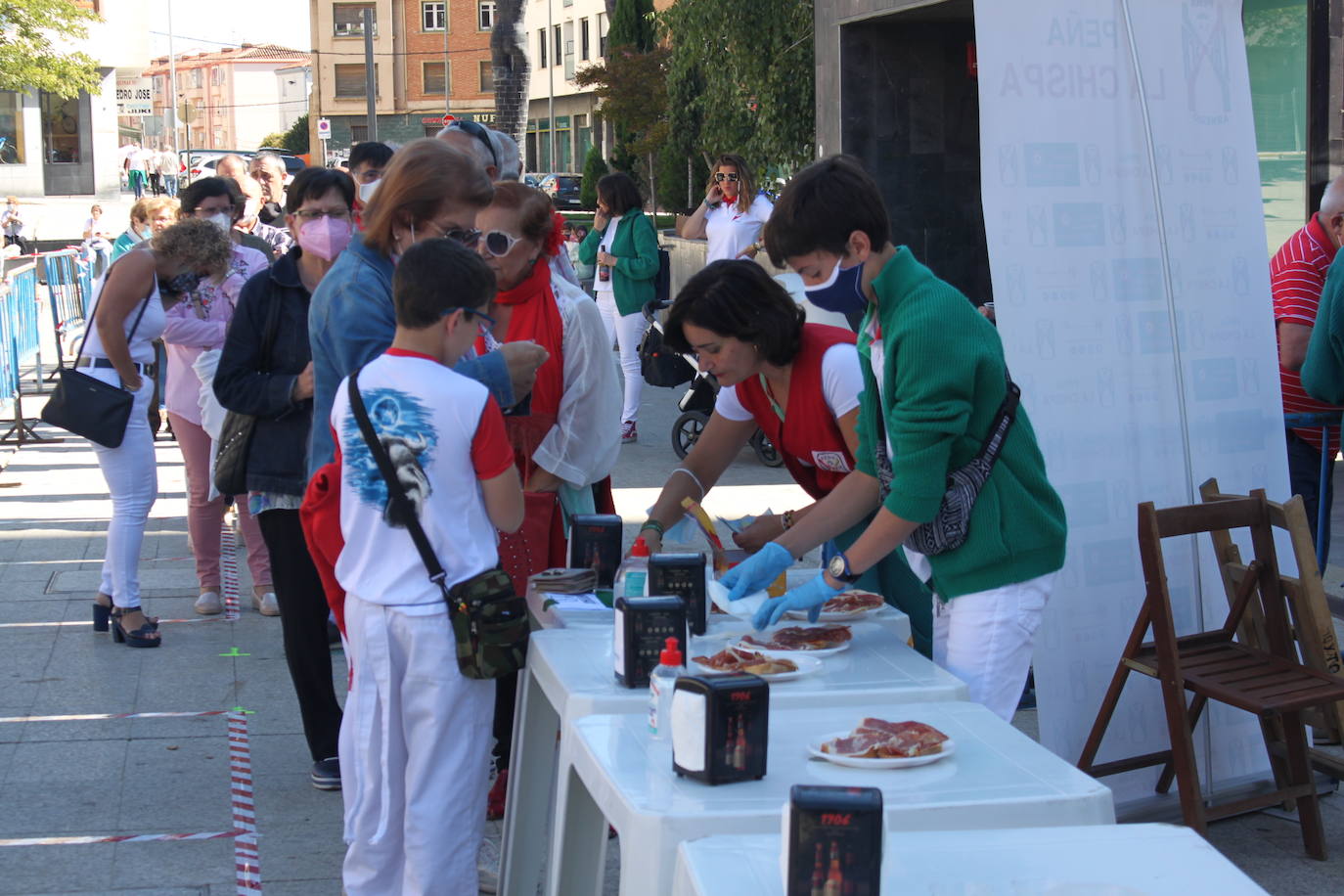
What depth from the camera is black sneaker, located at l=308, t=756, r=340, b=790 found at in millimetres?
4395

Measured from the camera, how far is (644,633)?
2701 mm

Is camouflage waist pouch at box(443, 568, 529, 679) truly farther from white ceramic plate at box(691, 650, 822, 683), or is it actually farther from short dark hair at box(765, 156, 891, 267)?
short dark hair at box(765, 156, 891, 267)

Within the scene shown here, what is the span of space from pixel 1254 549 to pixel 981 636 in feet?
4.84

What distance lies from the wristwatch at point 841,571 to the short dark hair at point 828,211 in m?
0.65

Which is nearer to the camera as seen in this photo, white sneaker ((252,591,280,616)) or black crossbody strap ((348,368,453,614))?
black crossbody strap ((348,368,453,614))

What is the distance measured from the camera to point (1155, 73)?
13.3ft

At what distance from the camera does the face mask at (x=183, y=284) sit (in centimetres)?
584

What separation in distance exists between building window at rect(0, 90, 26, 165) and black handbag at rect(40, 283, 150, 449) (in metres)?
43.2

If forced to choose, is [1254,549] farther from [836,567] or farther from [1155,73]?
[836,567]

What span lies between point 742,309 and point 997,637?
1.02 m

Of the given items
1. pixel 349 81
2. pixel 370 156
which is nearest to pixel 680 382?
pixel 370 156

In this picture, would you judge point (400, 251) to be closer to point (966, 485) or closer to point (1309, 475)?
point (966, 485)

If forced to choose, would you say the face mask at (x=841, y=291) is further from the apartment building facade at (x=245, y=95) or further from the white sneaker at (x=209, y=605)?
the apartment building facade at (x=245, y=95)

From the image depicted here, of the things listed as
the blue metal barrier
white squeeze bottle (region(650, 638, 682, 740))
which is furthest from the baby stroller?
white squeeze bottle (region(650, 638, 682, 740))
